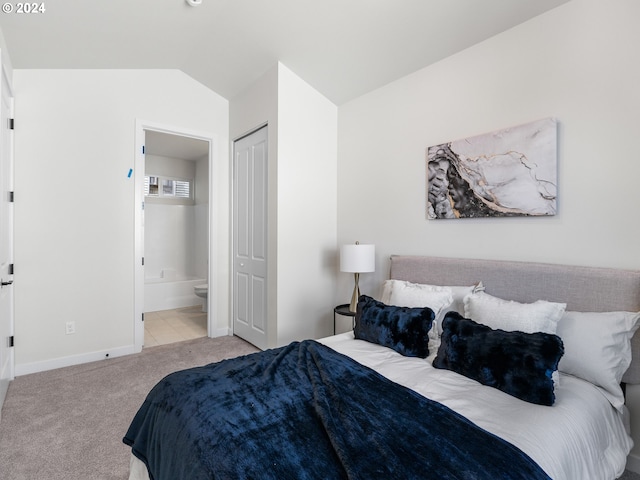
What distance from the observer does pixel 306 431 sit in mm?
1222

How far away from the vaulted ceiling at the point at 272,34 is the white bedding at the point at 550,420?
225 centimetres

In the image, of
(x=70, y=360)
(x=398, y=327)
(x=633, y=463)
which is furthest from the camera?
(x=70, y=360)

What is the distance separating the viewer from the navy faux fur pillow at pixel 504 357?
1.49 meters

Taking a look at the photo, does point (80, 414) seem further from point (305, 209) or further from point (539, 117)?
point (539, 117)

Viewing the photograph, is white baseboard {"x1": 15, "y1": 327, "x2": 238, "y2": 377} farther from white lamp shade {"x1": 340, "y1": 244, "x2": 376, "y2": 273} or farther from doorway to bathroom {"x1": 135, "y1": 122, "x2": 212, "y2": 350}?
white lamp shade {"x1": 340, "y1": 244, "x2": 376, "y2": 273}

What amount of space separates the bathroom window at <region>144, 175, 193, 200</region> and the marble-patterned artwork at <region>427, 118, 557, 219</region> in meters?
4.78

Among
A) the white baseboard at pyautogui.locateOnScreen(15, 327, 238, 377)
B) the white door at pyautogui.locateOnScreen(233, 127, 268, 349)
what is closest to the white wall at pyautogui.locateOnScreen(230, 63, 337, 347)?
the white door at pyautogui.locateOnScreen(233, 127, 268, 349)

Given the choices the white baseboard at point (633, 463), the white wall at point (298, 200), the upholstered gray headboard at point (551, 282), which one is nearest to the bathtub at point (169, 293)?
the white wall at point (298, 200)

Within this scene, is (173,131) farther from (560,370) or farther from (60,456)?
(560,370)

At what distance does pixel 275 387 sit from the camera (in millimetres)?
1528

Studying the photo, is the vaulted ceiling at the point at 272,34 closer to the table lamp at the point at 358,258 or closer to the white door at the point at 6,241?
the white door at the point at 6,241

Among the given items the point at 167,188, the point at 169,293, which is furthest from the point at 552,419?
the point at 167,188

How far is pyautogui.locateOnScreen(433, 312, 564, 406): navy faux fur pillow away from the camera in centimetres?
149

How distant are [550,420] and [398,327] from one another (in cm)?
90
